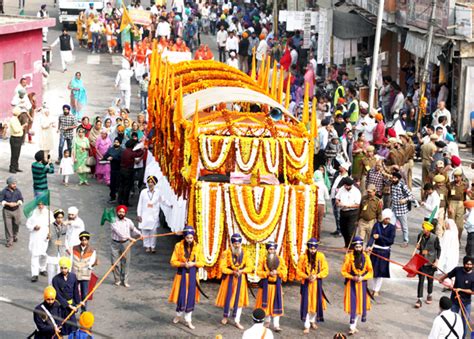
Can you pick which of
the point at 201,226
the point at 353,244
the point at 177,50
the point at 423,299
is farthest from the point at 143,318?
the point at 177,50

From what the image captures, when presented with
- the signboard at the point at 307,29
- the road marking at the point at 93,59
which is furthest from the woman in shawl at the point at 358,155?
the road marking at the point at 93,59

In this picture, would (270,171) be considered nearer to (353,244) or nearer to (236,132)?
(236,132)

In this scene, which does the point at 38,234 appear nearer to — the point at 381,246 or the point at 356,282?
the point at 356,282

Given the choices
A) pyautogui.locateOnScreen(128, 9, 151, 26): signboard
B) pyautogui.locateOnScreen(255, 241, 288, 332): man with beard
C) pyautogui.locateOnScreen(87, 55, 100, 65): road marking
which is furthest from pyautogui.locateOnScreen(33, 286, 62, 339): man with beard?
pyautogui.locateOnScreen(128, 9, 151, 26): signboard

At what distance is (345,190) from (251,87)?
2.78 m

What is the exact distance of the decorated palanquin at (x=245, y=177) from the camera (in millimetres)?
18625

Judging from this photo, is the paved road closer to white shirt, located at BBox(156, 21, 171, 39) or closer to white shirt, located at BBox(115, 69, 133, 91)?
white shirt, located at BBox(115, 69, 133, 91)

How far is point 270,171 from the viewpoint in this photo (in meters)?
19.0

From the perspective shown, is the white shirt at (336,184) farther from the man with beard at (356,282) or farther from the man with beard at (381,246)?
the man with beard at (356,282)

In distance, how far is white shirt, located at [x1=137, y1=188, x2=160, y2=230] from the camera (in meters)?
20.5

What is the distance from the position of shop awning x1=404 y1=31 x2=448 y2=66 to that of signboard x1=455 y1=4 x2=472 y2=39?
0.71 metres

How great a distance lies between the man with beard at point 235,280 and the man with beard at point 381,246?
2.44 metres

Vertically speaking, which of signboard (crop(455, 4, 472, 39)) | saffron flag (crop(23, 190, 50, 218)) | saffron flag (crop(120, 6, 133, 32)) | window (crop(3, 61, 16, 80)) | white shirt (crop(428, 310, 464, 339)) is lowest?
white shirt (crop(428, 310, 464, 339))

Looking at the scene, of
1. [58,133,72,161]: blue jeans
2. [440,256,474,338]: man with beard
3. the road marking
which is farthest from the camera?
the road marking
